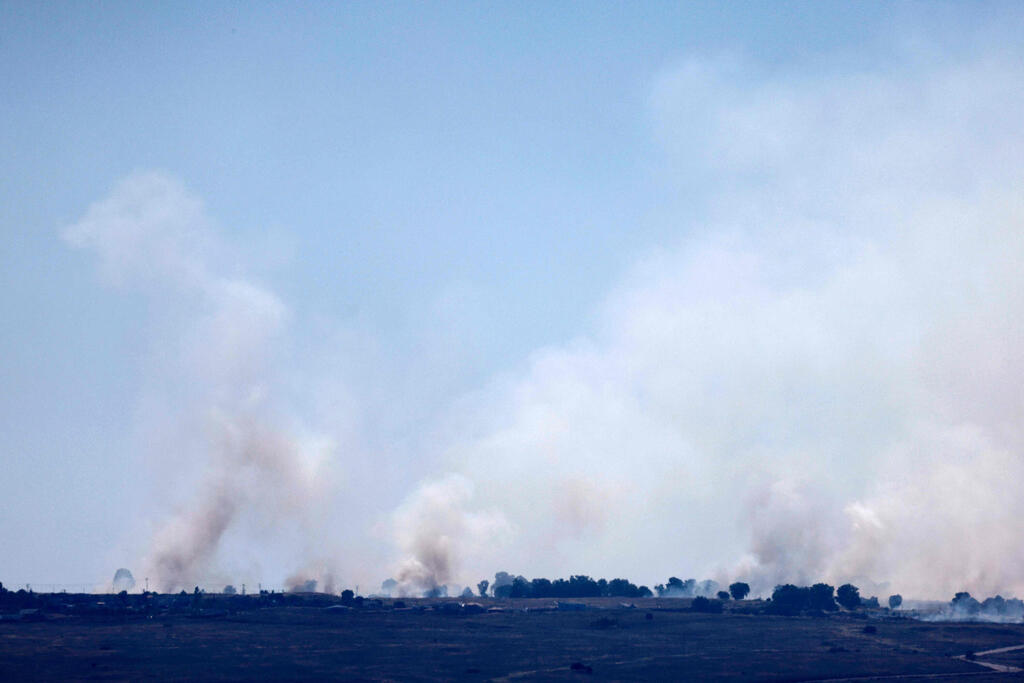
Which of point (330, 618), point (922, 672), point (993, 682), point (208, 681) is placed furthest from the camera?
point (330, 618)

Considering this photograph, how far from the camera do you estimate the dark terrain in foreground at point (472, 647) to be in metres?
122

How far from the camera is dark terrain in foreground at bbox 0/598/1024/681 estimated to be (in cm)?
12219

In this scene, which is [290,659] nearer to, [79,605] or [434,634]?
[434,634]

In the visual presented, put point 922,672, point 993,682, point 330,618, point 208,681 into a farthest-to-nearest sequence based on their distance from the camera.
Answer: point 330,618, point 922,672, point 993,682, point 208,681

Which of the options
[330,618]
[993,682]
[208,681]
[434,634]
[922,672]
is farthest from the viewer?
[330,618]

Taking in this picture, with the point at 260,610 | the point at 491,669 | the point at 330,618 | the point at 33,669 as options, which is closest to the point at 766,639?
the point at 491,669

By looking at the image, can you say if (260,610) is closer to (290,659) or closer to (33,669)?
(290,659)

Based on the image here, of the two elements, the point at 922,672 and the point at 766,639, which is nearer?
the point at 922,672

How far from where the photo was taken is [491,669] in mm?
126438

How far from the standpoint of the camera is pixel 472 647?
14888 cm

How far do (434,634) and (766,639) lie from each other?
2088 inches

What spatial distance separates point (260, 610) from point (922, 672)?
113201 millimetres

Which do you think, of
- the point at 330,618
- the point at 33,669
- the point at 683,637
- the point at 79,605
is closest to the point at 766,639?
the point at 683,637

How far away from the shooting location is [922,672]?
134 metres
